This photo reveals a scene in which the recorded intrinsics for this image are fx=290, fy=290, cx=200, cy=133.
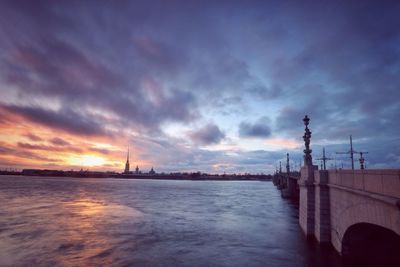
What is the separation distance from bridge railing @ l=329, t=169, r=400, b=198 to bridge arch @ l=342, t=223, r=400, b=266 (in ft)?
10.7

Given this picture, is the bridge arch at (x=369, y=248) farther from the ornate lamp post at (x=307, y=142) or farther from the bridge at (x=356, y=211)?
the ornate lamp post at (x=307, y=142)

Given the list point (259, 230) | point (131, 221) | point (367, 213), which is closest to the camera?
point (367, 213)

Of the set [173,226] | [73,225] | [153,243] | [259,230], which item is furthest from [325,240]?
[73,225]

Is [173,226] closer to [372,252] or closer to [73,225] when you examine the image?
[73,225]

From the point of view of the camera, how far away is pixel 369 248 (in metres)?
17.8

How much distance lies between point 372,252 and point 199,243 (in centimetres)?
1372

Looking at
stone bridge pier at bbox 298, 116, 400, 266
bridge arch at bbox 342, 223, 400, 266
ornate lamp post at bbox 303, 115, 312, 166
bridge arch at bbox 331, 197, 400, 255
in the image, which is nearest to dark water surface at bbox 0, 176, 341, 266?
bridge arch at bbox 342, 223, 400, 266

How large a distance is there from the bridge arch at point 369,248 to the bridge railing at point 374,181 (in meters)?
3.26

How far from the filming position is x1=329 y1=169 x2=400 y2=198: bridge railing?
1007 centimetres

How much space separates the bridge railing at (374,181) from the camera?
10.1m

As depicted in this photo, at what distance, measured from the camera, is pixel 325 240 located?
70.1 feet

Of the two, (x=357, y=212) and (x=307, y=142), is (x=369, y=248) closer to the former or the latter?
(x=357, y=212)

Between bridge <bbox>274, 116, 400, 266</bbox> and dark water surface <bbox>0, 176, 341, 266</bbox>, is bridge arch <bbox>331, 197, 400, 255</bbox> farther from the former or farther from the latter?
dark water surface <bbox>0, 176, 341, 266</bbox>

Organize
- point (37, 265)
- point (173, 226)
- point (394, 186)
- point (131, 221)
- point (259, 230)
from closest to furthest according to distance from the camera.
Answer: point (394, 186)
point (37, 265)
point (259, 230)
point (173, 226)
point (131, 221)
